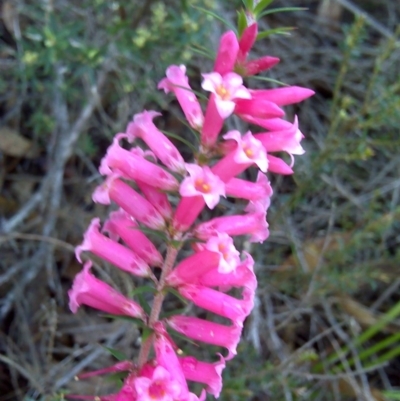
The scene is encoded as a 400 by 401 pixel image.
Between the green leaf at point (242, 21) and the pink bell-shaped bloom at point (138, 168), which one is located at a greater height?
the green leaf at point (242, 21)

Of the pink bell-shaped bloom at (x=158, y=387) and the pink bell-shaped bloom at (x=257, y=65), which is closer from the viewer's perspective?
the pink bell-shaped bloom at (x=158, y=387)

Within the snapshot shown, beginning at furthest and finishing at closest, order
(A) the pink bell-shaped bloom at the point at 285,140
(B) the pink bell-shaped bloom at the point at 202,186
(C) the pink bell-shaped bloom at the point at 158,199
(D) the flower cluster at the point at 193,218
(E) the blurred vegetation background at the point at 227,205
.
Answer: (E) the blurred vegetation background at the point at 227,205 < (C) the pink bell-shaped bloom at the point at 158,199 < (A) the pink bell-shaped bloom at the point at 285,140 < (D) the flower cluster at the point at 193,218 < (B) the pink bell-shaped bloom at the point at 202,186

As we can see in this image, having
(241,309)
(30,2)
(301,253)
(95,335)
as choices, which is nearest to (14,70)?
(30,2)

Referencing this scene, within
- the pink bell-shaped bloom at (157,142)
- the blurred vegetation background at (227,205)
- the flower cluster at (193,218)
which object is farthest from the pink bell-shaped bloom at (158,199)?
the blurred vegetation background at (227,205)

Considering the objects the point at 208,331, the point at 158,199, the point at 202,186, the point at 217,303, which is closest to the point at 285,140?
the point at 202,186

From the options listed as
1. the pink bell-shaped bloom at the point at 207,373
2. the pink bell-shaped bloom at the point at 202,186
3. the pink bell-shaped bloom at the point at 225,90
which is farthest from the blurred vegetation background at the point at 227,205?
the pink bell-shaped bloom at the point at 202,186

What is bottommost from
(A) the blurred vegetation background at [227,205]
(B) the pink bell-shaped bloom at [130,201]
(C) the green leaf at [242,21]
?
(A) the blurred vegetation background at [227,205]

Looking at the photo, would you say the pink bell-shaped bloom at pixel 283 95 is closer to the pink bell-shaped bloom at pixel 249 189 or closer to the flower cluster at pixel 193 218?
the flower cluster at pixel 193 218

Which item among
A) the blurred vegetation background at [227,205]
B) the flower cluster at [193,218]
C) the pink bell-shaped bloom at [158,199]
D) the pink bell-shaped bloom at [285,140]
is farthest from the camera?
the blurred vegetation background at [227,205]

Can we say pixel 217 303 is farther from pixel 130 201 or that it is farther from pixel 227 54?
pixel 227 54
